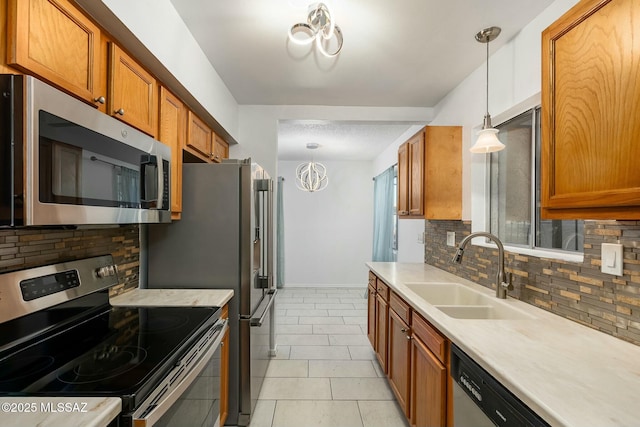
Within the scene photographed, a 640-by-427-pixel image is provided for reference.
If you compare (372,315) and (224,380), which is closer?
(224,380)

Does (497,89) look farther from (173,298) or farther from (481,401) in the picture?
(173,298)

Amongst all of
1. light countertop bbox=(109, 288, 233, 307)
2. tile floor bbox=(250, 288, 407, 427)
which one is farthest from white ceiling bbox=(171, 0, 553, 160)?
tile floor bbox=(250, 288, 407, 427)

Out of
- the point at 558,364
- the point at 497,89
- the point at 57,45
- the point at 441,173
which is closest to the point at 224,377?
the point at 558,364

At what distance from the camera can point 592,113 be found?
0.99 metres

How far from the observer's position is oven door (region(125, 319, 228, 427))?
95 cm

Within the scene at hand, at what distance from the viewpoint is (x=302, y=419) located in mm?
2107

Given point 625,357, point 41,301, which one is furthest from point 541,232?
point 41,301

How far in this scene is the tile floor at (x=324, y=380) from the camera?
213 centimetres

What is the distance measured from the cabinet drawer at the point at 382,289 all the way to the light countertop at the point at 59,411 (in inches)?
74.5

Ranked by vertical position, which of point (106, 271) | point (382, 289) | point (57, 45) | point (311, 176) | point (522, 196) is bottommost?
point (382, 289)

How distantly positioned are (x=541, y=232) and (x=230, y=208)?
1.90 meters

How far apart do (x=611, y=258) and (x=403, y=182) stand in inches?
75.5

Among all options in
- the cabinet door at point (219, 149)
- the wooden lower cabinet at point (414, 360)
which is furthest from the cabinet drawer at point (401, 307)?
the cabinet door at point (219, 149)

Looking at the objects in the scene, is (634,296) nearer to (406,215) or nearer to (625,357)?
(625,357)
